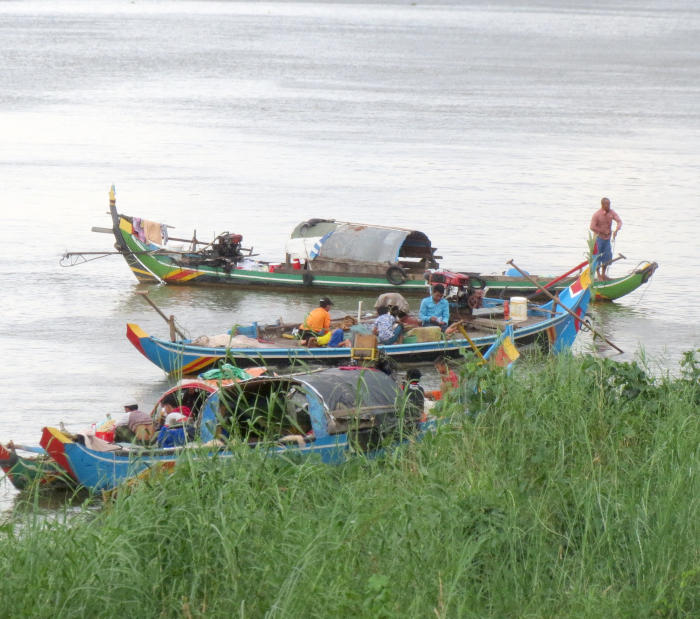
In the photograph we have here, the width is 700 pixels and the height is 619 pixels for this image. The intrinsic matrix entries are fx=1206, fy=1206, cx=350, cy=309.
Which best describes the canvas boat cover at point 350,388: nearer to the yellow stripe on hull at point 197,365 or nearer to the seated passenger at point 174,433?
the seated passenger at point 174,433

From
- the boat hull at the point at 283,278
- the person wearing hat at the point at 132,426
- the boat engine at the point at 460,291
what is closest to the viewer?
the person wearing hat at the point at 132,426

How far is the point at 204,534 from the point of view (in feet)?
22.1

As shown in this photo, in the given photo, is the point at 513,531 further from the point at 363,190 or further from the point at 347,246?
the point at 363,190

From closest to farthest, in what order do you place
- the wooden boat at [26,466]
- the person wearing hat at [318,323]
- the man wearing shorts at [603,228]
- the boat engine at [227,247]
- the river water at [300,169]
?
1. the wooden boat at [26,466]
2. the person wearing hat at [318,323]
3. the river water at [300,169]
4. the man wearing shorts at [603,228]
5. the boat engine at [227,247]

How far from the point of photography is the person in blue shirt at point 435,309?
575 inches

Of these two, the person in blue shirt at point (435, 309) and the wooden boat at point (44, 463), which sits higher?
the person in blue shirt at point (435, 309)

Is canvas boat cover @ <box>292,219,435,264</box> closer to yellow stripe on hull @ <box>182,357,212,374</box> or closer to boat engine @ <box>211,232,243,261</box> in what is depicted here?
boat engine @ <box>211,232,243,261</box>

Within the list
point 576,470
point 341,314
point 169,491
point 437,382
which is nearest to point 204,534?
point 169,491

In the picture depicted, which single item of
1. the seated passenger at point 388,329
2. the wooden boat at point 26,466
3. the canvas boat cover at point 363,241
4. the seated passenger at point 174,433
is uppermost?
the canvas boat cover at point 363,241

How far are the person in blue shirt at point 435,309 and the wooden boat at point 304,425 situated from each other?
4420mm

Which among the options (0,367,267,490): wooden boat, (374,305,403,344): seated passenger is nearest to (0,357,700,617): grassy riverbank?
(0,367,267,490): wooden boat

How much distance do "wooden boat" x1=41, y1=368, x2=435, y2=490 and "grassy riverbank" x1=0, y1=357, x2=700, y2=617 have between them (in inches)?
28.7

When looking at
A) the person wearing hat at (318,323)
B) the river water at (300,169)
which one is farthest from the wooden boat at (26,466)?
the person wearing hat at (318,323)

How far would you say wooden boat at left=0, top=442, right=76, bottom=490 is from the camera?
9648 mm
